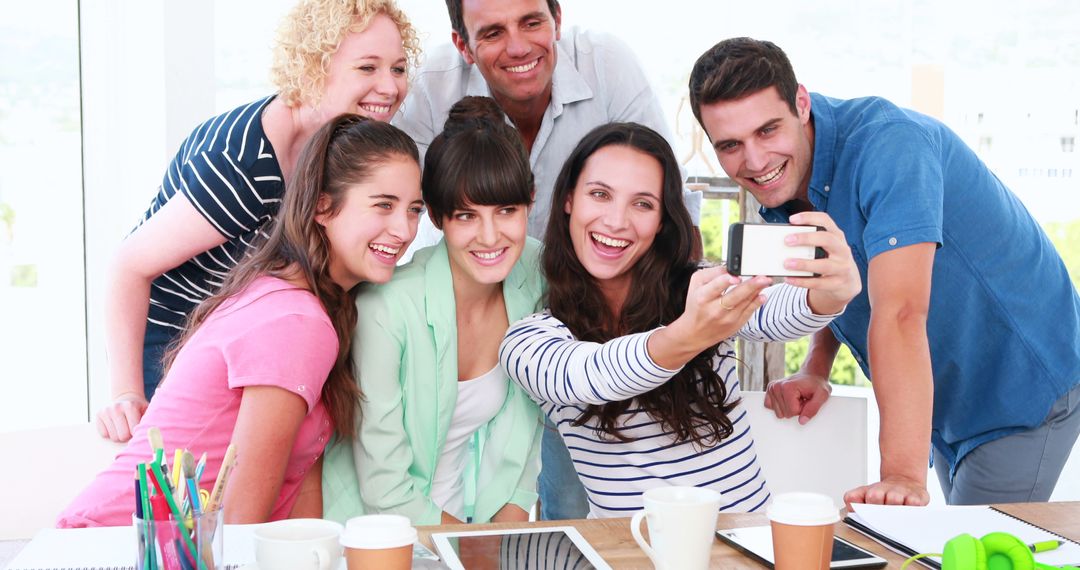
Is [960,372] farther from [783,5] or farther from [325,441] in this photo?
[783,5]

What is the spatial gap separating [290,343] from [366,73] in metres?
0.63

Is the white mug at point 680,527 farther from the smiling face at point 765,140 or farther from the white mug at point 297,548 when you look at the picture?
the smiling face at point 765,140

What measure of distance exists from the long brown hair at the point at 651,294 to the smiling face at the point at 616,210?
0.02 metres

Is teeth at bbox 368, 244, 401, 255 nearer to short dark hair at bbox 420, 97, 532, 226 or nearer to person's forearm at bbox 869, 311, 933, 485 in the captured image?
short dark hair at bbox 420, 97, 532, 226

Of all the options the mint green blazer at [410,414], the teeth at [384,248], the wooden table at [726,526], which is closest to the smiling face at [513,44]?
the mint green blazer at [410,414]

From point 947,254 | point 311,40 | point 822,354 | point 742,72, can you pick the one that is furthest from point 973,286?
point 311,40

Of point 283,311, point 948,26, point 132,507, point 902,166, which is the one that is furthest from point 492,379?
point 948,26

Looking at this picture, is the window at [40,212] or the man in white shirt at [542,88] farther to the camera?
the window at [40,212]

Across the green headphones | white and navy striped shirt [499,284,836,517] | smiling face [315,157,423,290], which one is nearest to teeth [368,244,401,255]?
smiling face [315,157,423,290]

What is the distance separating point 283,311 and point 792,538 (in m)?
0.88

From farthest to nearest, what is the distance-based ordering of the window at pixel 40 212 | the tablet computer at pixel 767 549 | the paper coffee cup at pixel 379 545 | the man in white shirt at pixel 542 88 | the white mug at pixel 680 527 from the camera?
the window at pixel 40 212, the man in white shirt at pixel 542 88, the tablet computer at pixel 767 549, the white mug at pixel 680 527, the paper coffee cup at pixel 379 545

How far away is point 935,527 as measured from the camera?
1234 mm

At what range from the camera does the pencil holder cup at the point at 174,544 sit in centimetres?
96

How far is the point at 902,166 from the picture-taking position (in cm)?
167
